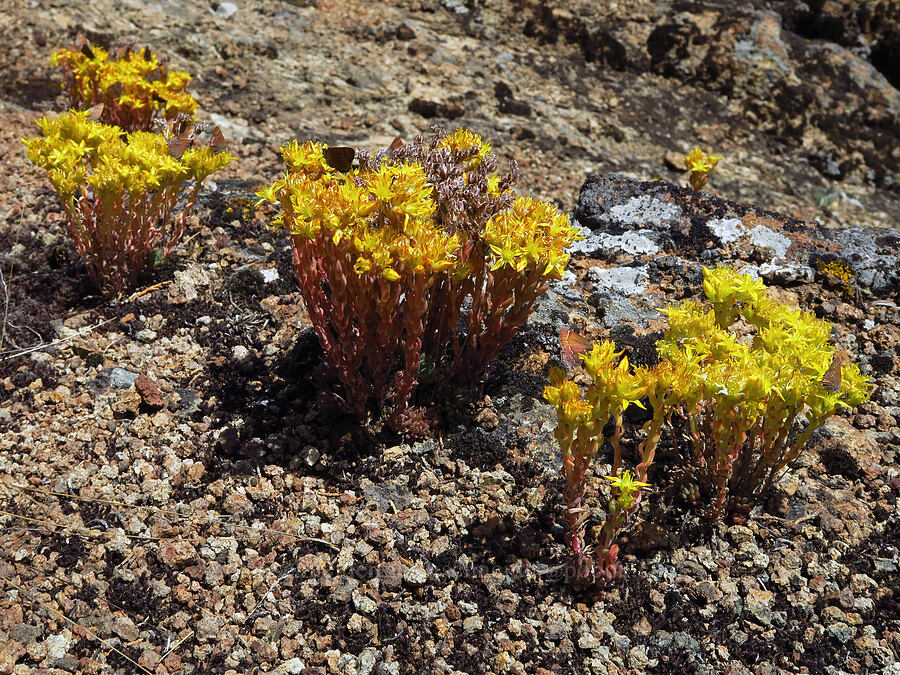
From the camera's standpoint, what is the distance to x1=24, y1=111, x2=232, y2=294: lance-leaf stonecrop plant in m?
3.48

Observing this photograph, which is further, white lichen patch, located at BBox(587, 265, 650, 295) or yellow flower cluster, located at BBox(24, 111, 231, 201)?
white lichen patch, located at BBox(587, 265, 650, 295)

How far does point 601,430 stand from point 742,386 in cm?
53

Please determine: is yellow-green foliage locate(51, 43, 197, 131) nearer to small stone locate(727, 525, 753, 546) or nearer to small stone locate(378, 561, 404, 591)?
small stone locate(378, 561, 404, 591)

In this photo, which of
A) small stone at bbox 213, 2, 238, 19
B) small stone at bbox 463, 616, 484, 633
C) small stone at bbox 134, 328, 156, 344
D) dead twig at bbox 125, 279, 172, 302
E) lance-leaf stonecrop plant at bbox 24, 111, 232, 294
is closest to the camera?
small stone at bbox 463, 616, 484, 633

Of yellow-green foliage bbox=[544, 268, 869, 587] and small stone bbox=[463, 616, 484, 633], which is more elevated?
yellow-green foliage bbox=[544, 268, 869, 587]

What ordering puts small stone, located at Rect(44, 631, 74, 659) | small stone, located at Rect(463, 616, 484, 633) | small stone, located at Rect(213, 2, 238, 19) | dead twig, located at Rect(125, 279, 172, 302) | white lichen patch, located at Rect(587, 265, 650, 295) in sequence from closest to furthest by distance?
small stone, located at Rect(44, 631, 74, 659) < small stone, located at Rect(463, 616, 484, 633) < dead twig, located at Rect(125, 279, 172, 302) < white lichen patch, located at Rect(587, 265, 650, 295) < small stone, located at Rect(213, 2, 238, 19)

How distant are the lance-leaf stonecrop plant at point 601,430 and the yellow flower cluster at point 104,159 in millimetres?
Result: 2277

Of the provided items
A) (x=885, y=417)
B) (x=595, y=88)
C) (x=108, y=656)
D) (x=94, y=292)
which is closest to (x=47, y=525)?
(x=108, y=656)

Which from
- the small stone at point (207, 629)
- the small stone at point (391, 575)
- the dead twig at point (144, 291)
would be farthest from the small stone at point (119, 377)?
the small stone at point (391, 575)

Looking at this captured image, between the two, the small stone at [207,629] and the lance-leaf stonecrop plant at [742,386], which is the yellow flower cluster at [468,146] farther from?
the small stone at [207,629]

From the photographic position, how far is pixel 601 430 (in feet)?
8.46

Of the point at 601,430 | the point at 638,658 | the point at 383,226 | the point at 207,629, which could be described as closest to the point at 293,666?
the point at 207,629

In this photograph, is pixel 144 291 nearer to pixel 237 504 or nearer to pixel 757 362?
pixel 237 504

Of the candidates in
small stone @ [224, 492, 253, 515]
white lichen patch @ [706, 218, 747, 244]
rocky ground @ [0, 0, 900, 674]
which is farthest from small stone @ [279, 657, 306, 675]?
white lichen patch @ [706, 218, 747, 244]
